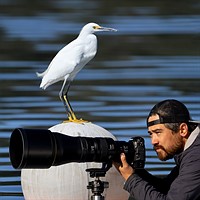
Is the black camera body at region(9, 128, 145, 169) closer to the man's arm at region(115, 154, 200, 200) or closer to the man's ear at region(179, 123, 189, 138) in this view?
the man's arm at region(115, 154, 200, 200)

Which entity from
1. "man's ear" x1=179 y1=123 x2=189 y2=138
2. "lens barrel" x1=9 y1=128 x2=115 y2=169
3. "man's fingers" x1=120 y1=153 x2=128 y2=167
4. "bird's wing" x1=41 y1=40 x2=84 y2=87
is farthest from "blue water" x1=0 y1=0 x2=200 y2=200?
"man's ear" x1=179 y1=123 x2=189 y2=138

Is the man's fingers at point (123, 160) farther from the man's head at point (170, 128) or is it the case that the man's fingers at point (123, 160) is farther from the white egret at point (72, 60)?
the white egret at point (72, 60)

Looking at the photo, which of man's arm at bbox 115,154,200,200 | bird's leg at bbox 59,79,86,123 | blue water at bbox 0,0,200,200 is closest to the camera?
man's arm at bbox 115,154,200,200

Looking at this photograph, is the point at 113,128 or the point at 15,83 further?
the point at 15,83

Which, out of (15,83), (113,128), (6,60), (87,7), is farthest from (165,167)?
(87,7)

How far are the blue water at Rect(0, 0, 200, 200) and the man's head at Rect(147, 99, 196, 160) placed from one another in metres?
2.94

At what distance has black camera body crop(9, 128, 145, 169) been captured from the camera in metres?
3.78

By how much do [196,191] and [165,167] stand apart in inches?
149

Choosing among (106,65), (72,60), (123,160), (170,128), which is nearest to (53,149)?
(123,160)

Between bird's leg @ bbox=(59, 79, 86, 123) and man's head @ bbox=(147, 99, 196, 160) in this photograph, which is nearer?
man's head @ bbox=(147, 99, 196, 160)

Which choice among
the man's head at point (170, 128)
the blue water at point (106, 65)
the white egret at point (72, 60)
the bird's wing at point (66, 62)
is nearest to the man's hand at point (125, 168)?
the man's head at point (170, 128)

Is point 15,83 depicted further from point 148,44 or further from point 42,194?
point 42,194

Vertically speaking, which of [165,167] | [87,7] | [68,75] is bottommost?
[165,167]

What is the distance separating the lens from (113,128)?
8539 millimetres
